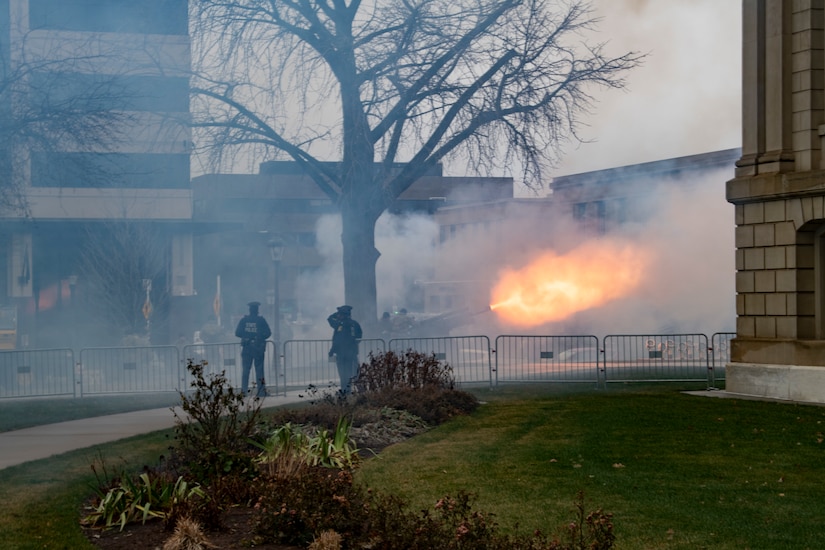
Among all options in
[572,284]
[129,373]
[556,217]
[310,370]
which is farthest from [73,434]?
[556,217]

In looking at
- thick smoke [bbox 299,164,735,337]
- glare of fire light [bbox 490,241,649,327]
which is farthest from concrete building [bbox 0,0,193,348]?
thick smoke [bbox 299,164,735,337]

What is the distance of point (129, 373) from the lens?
973 inches

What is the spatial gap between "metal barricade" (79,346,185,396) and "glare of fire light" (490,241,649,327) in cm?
1364

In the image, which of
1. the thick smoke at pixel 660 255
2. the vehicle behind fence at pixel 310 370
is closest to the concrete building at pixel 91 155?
the vehicle behind fence at pixel 310 370

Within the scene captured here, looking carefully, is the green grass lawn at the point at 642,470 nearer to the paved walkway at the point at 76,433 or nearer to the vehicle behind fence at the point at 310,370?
the paved walkway at the point at 76,433

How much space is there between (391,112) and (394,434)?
12.3 m

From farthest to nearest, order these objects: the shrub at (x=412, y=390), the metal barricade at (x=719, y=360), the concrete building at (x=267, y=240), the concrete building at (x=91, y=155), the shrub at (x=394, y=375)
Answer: the concrete building at (x=267, y=240) < the metal barricade at (x=719, y=360) < the concrete building at (x=91, y=155) < the shrub at (x=394, y=375) < the shrub at (x=412, y=390)

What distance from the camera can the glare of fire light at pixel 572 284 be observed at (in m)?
36.1

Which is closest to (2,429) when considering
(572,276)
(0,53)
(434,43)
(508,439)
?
(0,53)

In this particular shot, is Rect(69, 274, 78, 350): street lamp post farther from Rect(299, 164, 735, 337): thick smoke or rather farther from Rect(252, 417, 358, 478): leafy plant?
Rect(252, 417, 358, 478): leafy plant

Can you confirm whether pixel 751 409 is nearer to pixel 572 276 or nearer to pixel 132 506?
pixel 132 506

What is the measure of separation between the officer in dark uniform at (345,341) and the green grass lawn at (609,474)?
5.06 meters

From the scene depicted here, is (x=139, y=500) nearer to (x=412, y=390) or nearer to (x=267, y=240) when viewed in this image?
(x=412, y=390)

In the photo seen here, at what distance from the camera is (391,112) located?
969 inches
